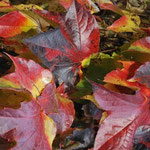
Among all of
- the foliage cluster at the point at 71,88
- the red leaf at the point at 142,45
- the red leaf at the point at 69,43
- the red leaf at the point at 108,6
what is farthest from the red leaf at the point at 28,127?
the red leaf at the point at 108,6

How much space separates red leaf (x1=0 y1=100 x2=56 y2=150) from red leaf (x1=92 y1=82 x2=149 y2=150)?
0.10m

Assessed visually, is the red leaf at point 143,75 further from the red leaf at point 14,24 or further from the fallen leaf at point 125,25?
the red leaf at point 14,24

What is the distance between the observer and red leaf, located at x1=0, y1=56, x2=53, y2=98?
456 millimetres

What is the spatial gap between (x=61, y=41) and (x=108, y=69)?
0.14 meters

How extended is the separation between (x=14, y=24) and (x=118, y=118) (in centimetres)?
37

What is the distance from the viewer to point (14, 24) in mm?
615

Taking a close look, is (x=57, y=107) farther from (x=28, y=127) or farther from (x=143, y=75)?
(x=143, y=75)

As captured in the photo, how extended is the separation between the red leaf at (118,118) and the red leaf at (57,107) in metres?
0.08

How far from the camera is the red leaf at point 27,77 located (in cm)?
46

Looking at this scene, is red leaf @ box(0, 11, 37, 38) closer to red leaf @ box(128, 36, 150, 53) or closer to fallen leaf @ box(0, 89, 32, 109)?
fallen leaf @ box(0, 89, 32, 109)

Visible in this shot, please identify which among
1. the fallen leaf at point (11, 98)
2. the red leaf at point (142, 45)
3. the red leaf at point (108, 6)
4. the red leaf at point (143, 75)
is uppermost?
the red leaf at point (108, 6)

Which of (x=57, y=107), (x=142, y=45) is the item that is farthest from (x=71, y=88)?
(x=142, y=45)

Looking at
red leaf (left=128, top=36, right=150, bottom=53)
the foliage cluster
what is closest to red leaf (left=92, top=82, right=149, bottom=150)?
the foliage cluster

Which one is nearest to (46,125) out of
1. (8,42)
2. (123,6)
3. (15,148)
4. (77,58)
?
(15,148)
